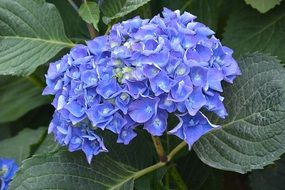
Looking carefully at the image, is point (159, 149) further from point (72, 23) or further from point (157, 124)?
point (72, 23)

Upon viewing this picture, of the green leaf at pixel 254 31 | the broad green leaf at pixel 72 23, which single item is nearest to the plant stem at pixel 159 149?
the green leaf at pixel 254 31

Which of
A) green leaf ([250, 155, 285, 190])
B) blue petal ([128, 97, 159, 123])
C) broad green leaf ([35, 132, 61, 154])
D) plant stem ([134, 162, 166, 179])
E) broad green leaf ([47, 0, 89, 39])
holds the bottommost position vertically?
green leaf ([250, 155, 285, 190])

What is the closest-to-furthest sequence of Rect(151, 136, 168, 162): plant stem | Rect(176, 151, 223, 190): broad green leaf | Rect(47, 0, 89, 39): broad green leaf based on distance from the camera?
Rect(151, 136, 168, 162): plant stem
Rect(176, 151, 223, 190): broad green leaf
Rect(47, 0, 89, 39): broad green leaf

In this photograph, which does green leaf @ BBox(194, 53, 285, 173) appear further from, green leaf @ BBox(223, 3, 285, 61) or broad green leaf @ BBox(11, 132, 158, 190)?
green leaf @ BBox(223, 3, 285, 61)

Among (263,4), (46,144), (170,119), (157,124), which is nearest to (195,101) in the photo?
(157,124)

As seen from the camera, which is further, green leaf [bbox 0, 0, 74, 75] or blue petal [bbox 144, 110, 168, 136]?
green leaf [bbox 0, 0, 74, 75]

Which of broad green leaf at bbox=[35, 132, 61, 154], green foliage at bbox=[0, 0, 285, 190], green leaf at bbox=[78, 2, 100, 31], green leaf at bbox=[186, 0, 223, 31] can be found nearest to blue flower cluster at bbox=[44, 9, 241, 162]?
green foliage at bbox=[0, 0, 285, 190]

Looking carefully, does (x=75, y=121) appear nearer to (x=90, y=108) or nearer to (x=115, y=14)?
(x=90, y=108)

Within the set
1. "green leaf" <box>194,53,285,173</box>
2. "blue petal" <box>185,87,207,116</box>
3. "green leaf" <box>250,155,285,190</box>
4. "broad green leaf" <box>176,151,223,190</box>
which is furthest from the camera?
"broad green leaf" <box>176,151,223,190</box>
